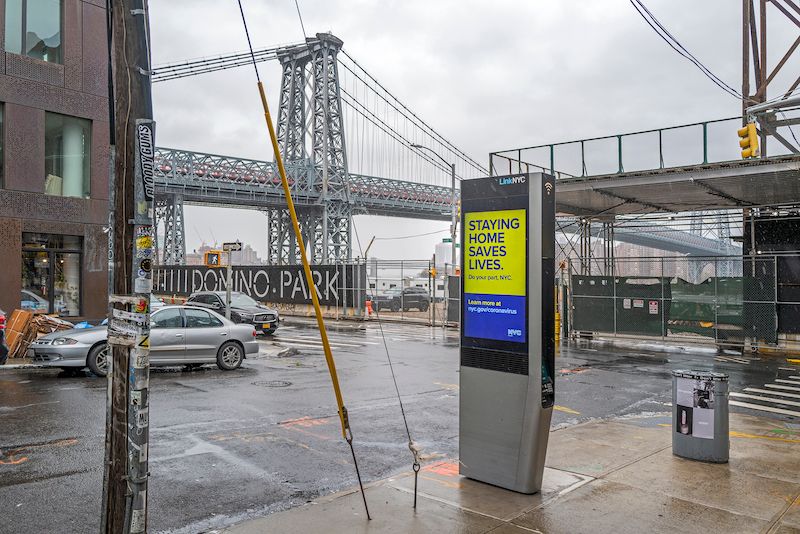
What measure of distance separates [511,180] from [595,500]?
2902 mm

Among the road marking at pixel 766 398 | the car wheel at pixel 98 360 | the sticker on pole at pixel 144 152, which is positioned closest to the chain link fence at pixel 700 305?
the road marking at pixel 766 398

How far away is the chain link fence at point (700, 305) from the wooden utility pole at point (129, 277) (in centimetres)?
1705

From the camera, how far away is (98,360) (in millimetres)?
12781

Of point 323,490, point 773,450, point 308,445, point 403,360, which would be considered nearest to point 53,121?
point 403,360

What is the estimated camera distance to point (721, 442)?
705 centimetres

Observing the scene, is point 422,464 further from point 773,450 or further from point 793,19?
point 793,19

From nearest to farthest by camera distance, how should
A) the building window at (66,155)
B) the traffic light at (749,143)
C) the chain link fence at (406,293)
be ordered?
1. the traffic light at (749,143)
2. the building window at (66,155)
3. the chain link fence at (406,293)

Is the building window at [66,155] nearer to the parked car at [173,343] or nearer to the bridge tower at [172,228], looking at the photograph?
the parked car at [173,343]

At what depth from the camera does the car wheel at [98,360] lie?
41.7ft

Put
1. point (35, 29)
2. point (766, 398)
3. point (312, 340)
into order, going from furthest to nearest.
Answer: point (312, 340) < point (35, 29) < point (766, 398)

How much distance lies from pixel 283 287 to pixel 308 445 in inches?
1148

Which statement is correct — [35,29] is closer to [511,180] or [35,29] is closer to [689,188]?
[511,180]

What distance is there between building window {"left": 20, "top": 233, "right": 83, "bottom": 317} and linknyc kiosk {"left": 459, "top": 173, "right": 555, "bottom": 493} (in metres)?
15.9

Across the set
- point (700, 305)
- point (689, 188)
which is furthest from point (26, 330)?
point (689, 188)
